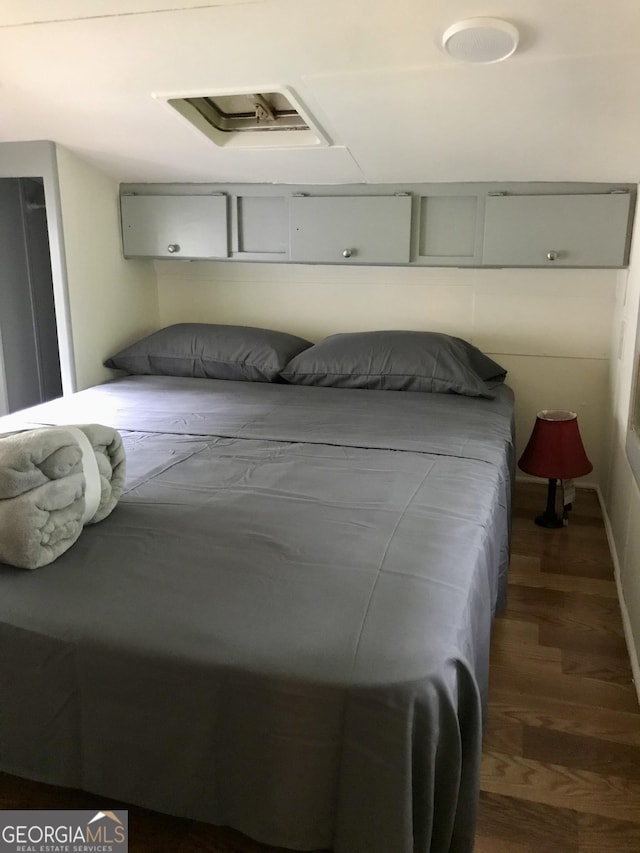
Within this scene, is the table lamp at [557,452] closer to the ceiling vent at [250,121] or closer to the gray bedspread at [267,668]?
the gray bedspread at [267,668]

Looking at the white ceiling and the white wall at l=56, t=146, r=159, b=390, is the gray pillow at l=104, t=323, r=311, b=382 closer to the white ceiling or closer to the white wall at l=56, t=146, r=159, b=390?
the white wall at l=56, t=146, r=159, b=390

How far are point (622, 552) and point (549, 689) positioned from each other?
2.38ft

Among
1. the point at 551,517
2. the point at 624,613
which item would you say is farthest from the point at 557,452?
the point at 624,613

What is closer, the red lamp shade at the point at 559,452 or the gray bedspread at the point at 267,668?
the gray bedspread at the point at 267,668

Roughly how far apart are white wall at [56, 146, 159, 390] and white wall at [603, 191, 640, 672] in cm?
236

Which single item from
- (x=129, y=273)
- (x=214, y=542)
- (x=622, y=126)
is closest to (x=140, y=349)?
(x=129, y=273)

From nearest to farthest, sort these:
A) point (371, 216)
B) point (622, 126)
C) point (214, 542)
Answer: point (214, 542) → point (622, 126) → point (371, 216)

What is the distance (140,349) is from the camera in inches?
128

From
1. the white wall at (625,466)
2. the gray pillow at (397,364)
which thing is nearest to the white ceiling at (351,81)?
the white wall at (625,466)

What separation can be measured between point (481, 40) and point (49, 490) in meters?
1.58

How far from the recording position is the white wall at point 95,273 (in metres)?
2.96

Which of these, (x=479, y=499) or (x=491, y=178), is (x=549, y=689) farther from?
(x=491, y=178)
